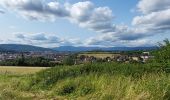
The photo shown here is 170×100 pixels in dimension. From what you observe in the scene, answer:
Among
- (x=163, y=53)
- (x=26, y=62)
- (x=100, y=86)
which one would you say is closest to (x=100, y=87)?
(x=100, y=86)

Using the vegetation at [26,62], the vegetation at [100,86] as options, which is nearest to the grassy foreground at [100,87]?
the vegetation at [100,86]

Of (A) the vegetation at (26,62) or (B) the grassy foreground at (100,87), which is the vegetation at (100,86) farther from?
(A) the vegetation at (26,62)

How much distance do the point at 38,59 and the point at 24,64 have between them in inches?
141

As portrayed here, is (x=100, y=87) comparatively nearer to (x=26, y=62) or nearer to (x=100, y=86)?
(x=100, y=86)

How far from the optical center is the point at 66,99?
49.6 ft

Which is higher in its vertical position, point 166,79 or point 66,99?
point 166,79

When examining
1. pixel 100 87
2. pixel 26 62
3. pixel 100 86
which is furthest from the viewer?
pixel 26 62

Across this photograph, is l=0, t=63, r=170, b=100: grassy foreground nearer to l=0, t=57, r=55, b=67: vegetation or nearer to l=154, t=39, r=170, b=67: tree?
l=154, t=39, r=170, b=67: tree

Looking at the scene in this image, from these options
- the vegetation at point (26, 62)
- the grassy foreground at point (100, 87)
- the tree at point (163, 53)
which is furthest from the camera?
the vegetation at point (26, 62)

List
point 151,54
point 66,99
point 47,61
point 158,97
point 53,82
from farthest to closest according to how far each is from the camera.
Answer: point 47,61, point 151,54, point 53,82, point 66,99, point 158,97

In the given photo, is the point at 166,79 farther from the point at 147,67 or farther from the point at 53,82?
the point at 147,67

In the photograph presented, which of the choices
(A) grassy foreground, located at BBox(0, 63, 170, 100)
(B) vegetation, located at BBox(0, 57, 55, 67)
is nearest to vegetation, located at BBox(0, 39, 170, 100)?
(A) grassy foreground, located at BBox(0, 63, 170, 100)

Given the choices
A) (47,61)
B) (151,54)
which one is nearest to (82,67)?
(151,54)

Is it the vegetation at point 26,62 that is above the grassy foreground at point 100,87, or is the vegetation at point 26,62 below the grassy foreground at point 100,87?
below
